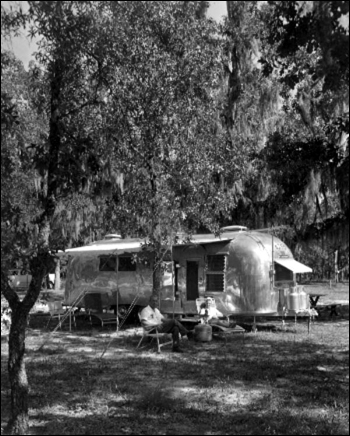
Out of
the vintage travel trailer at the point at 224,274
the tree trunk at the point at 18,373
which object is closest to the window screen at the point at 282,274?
the vintage travel trailer at the point at 224,274

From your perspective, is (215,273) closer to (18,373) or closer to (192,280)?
(192,280)

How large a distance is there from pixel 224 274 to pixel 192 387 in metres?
6.70

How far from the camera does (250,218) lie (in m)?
20.3

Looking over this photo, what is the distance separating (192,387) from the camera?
7543mm

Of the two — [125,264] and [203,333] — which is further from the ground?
[125,264]

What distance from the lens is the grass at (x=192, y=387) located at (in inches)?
227

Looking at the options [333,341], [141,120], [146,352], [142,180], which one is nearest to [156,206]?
[142,180]

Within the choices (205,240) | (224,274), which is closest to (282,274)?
(224,274)

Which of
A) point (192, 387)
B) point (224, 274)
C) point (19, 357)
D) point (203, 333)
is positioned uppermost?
point (224, 274)

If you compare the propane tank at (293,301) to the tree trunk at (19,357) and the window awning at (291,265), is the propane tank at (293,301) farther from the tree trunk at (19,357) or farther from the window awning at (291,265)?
the tree trunk at (19,357)

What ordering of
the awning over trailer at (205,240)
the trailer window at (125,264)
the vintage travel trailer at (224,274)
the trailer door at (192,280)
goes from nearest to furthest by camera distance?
the vintage travel trailer at (224,274), the awning over trailer at (205,240), the trailer door at (192,280), the trailer window at (125,264)

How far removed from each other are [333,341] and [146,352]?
12.9 ft

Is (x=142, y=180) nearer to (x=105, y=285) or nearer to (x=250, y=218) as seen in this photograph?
(x=105, y=285)

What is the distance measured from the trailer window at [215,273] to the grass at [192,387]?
2.22 meters
